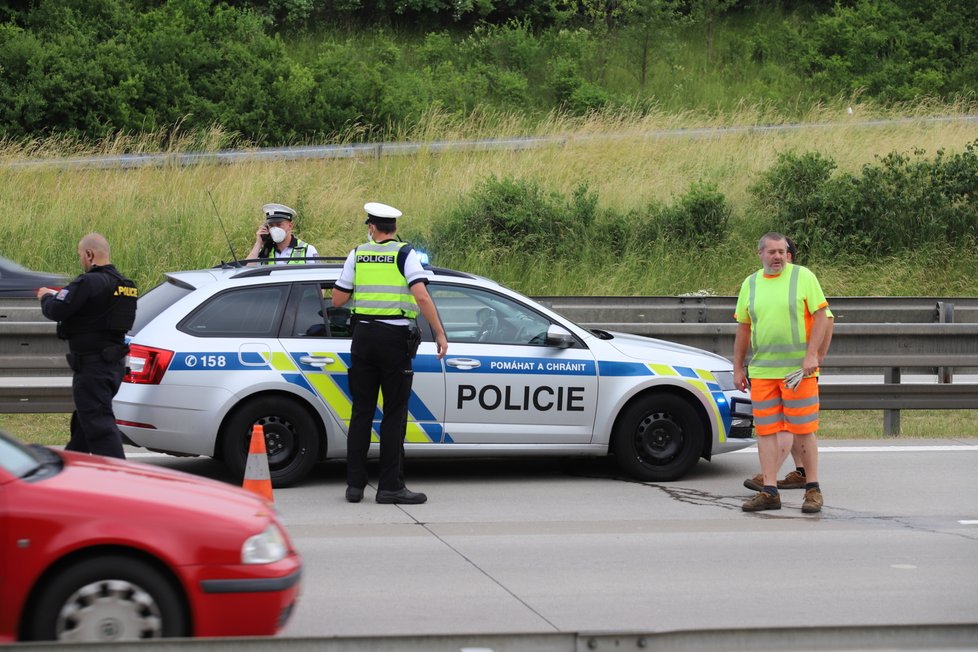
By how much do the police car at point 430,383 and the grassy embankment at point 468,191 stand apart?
9759 millimetres

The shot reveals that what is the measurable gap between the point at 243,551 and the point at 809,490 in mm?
4818

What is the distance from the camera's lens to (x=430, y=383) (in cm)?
910

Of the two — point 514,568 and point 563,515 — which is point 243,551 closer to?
point 514,568

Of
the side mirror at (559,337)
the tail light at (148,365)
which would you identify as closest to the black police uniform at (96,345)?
the tail light at (148,365)

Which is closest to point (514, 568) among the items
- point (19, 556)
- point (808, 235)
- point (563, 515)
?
point (563, 515)

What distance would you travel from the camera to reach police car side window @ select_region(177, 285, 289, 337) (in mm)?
9023

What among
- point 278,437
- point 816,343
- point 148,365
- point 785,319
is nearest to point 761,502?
point 816,343

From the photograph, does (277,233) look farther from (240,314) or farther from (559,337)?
(559,337)

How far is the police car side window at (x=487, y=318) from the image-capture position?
367 inches

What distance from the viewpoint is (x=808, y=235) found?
823 inches

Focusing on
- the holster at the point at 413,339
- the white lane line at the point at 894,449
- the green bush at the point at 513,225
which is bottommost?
the white lane line at the point at 894,449

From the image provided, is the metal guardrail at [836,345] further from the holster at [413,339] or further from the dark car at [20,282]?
the holster at [413,339]

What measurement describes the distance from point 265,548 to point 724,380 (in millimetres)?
5313

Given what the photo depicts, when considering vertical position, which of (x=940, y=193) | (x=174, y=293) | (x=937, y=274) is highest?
(x=940, y=193)
